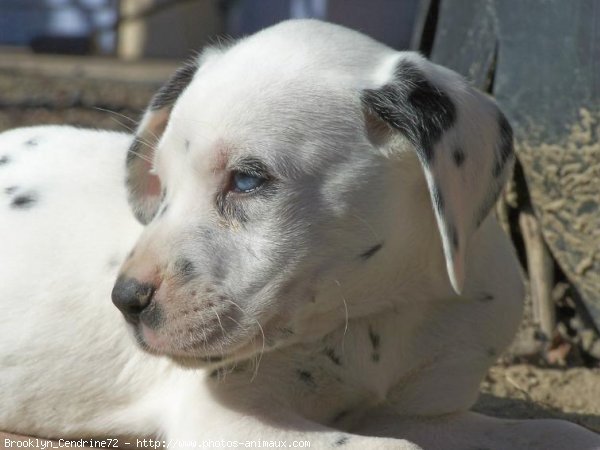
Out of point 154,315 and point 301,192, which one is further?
point 301,192

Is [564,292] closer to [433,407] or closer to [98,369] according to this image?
[433,407]

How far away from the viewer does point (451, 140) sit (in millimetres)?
3201

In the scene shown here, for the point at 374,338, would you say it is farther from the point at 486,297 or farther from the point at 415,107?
the point at 415,107

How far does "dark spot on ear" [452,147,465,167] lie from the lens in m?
3.21

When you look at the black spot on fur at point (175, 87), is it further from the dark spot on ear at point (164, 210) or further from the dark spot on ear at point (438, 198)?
the dark spot on ear at point (438, 198)

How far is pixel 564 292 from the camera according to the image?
18.4 feet

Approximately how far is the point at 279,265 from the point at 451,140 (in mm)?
633

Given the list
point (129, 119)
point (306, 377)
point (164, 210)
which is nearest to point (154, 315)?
point (164, 210)

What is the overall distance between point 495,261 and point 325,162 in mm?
863

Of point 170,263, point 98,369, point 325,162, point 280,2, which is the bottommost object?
point 280,2

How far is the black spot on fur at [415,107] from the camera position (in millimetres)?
3174

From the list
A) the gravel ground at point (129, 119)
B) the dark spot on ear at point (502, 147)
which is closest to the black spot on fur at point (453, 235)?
the dark spot on ear at point (502, 147)

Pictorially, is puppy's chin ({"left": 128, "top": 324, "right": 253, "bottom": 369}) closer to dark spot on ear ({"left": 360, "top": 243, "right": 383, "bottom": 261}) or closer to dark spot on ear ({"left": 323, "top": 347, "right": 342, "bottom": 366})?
dark spot on ear ({"left": 323, "top": 347, "right": 342, "bottom": 366})

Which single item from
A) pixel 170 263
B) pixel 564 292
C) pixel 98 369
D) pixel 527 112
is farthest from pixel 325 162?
pixel 564 292
